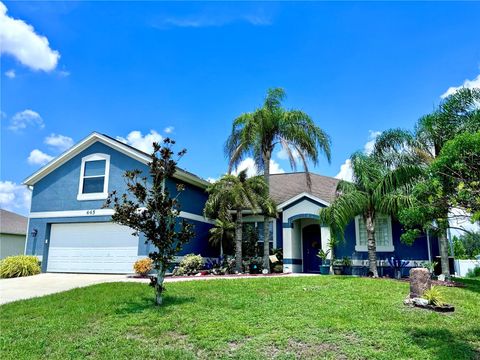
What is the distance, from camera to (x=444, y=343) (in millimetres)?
6285

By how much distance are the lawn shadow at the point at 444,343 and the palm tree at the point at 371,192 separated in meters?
7.36

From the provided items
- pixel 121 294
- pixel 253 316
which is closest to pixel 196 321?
pixel 253 316

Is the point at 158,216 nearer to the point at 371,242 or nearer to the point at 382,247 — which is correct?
the point at 371,242

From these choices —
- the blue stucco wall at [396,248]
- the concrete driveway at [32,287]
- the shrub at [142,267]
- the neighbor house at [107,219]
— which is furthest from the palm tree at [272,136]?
the concrete driveway at [32,287]

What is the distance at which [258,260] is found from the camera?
18000mm

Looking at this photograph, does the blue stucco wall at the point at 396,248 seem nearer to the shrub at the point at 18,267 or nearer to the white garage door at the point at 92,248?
the white garage door at the point at 92,248

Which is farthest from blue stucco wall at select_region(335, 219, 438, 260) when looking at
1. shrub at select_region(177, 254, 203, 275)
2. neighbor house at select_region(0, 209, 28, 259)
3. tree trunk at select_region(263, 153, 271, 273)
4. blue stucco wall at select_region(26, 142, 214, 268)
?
neighbor house at select_region(0, 209, 28, 259)

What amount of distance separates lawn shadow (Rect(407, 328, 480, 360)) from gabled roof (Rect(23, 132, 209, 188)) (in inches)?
530

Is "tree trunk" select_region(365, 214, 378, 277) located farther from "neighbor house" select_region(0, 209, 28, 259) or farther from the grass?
"neighbor house" select_region(0, 209, 28, 259)

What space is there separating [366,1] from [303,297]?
356 inches

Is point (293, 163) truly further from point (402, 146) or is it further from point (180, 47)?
point (180, 47)

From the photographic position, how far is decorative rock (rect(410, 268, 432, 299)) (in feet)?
29.0

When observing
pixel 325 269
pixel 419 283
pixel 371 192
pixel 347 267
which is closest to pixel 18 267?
pixel 325 269

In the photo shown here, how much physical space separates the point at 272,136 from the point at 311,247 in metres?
6.56
